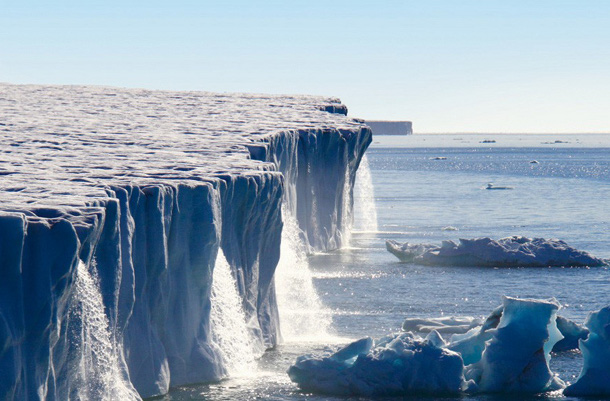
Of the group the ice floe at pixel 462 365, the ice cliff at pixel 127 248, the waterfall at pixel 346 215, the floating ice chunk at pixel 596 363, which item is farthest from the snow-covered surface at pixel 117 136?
the floating ice chunk at pixel 596 363

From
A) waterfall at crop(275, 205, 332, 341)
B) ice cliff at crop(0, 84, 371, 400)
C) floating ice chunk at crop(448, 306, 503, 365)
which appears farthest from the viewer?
waterfall at crop(275, 205, 332, 341)

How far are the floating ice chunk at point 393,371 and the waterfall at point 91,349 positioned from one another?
3346 mm

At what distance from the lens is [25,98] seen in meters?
36.0

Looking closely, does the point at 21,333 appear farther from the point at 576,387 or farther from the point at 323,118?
the point at 323,118

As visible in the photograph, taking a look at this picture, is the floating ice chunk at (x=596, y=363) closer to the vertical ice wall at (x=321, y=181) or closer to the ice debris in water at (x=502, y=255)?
the vertical ice wall at (x=321, y=181)

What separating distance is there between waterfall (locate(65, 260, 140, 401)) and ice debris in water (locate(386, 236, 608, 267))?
68.9ft

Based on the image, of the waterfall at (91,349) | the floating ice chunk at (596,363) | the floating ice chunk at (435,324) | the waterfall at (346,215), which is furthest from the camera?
the waterfall at (346,215)

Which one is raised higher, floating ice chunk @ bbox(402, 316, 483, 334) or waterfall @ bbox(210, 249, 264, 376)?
waterfall @ bbox(210, 249, 264, 376)

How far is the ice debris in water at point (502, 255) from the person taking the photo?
34469 millimetres

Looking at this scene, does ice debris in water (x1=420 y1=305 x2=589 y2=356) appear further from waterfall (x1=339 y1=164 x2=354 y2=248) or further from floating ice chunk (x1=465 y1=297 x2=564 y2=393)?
waterfall (x1=339 y1=164 x2=354 y2=248)

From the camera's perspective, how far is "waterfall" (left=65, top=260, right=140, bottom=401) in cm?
1362

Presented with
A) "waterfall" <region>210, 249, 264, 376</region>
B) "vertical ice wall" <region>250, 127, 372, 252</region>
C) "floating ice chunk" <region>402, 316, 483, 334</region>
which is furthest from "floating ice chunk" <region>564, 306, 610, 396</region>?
"vertical ice wall" <region>250, 127, 372, 252</region>

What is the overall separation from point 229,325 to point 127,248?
4.45m

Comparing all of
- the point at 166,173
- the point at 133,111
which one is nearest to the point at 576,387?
the point at 166,173
